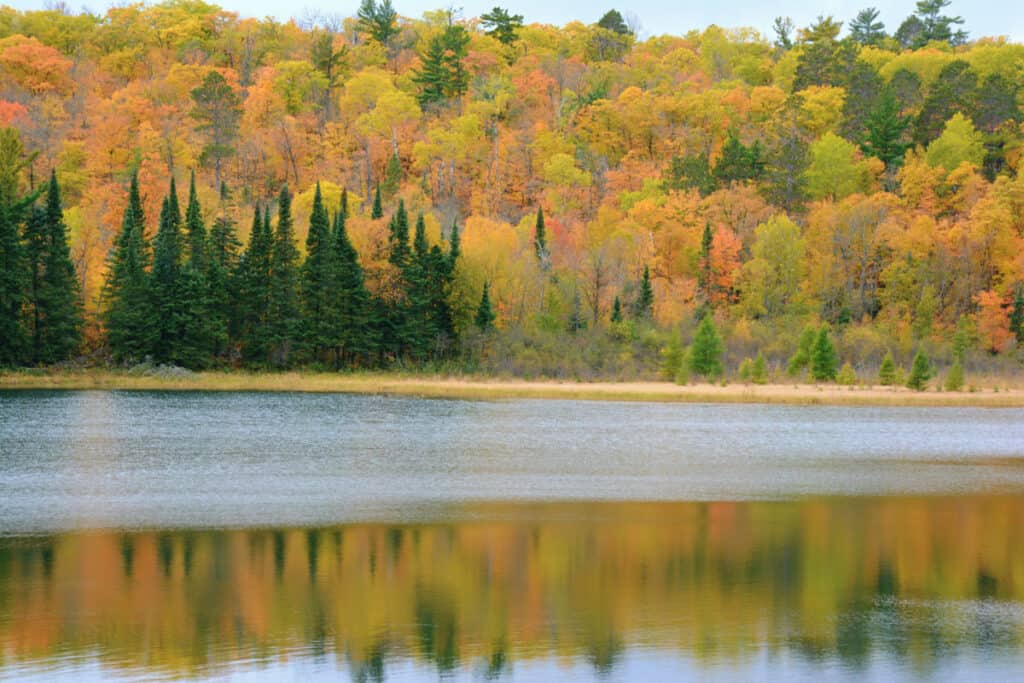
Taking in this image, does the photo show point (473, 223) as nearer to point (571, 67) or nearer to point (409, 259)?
point (409, 259)

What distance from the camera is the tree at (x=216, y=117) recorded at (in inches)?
5118

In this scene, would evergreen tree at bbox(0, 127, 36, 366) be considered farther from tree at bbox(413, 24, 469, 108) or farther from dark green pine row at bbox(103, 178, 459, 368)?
tree at bbox(413, 24, 469, 108)

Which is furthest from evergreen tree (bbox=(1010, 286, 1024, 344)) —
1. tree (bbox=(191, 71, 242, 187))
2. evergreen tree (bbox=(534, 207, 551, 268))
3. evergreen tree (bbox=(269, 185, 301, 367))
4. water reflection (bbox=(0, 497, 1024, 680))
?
tree (bbox=(191, 71, 242, 187))

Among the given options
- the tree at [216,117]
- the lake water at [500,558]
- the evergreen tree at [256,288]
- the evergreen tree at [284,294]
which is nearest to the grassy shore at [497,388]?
the evergreen tree at [284,294]

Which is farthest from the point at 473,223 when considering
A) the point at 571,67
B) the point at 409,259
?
the point at 571,67

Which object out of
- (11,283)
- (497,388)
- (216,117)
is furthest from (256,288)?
(216,117)

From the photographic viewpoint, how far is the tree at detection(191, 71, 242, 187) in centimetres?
13000

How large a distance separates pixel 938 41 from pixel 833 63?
3101 cm

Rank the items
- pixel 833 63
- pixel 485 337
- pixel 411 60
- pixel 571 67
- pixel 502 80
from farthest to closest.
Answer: pixel 411 60, pixel 571 67, pixel 502 80, pixel 833 63, pixel 485 337

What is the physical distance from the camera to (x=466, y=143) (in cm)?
13512

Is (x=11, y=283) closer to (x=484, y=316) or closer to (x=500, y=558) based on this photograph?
(x=484, y=316)

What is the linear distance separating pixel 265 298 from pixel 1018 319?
57672 millimetres

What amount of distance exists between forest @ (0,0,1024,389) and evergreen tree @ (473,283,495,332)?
0.19 meters

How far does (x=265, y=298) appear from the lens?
8512cm
